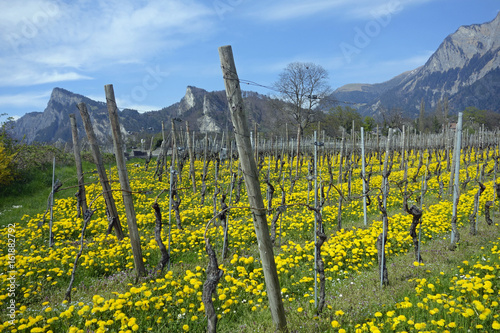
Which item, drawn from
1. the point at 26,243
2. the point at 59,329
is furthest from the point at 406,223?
the point at 26,243

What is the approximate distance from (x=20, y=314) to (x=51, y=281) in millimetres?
1655

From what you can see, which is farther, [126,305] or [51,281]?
[51,281]

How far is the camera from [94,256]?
268 inches

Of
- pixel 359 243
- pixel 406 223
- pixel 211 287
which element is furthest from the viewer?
pixel 406 223

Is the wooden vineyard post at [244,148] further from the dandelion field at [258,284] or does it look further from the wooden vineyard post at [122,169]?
the wooden vineyard post at [122,169]

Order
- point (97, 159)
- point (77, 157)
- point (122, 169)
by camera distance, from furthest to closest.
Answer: point (77, 157)
point (97, 159)
point (122, 169)

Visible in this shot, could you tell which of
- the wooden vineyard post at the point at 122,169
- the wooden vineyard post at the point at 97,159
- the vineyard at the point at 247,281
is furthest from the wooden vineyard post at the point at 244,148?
the wooden vineyard post at the point at 97,159

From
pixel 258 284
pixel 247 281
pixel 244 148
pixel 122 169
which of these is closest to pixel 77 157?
pixel 122 169

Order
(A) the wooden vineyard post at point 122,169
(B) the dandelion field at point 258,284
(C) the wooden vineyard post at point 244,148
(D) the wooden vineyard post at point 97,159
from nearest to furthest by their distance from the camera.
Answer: (C) the wooden vineyard post at point 244,148, (B) the dandelion field at point 258,284, (A) the wooden vineyard post at point 122,169, (D) the wooden vineyard post at point 97,159

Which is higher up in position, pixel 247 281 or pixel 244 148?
pixel 244 148

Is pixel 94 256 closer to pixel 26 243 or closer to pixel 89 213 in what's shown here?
pixel 89 213

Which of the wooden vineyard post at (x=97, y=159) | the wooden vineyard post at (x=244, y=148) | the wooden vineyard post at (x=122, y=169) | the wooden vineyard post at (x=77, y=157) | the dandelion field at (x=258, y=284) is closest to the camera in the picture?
the wooden vineyard post at (x=244, y=148)

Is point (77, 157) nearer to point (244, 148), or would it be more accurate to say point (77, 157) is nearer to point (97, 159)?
point (97, 159)

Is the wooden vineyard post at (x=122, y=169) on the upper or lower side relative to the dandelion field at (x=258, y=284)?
upper
